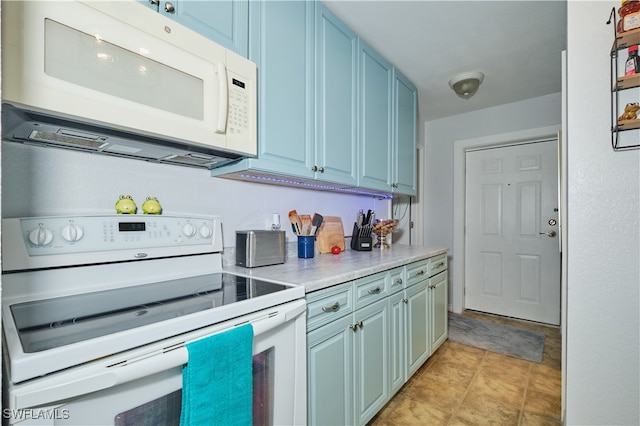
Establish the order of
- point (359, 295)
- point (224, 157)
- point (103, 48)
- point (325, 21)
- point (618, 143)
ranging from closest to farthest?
point (103, 48), point (618, 143), point (224, 157), point (359, 295), point (325, 21)

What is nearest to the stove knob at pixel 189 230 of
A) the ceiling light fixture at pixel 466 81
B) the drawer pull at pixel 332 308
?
the drawer pull at pixel 332 308

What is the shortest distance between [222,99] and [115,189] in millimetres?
576

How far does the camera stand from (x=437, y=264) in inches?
93.3

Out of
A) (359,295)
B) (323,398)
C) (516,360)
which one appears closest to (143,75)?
(359,295)

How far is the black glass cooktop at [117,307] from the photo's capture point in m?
0.69

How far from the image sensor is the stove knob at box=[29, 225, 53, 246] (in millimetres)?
957

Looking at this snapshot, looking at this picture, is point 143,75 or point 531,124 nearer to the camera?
point 143,75

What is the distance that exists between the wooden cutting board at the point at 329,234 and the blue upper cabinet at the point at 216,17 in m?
1.21

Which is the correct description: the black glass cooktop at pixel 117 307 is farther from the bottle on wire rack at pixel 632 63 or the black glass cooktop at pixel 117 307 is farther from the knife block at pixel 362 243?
the bottle on wire rack at pixel 632 63

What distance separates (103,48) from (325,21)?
4.03 ft

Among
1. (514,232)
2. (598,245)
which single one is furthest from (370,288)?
(514,232)

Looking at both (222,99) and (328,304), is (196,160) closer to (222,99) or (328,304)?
(222,99)

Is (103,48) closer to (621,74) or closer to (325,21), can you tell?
(325,21)

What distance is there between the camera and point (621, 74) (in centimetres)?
121
